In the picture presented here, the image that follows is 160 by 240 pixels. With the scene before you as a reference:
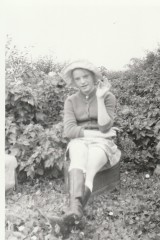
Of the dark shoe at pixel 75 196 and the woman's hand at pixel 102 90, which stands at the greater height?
the woman's hand at pixel 102 90

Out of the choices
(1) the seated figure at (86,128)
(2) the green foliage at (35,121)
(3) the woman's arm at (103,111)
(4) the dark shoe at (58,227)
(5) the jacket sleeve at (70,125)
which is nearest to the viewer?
(4) the dark shoe at (58,227)

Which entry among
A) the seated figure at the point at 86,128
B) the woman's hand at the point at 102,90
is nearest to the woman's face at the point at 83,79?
the seated figure at the point at 86,128

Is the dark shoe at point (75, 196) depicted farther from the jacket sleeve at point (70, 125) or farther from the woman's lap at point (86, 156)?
the jacket sleeve at point (70, 125)

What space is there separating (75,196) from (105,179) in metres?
0.75

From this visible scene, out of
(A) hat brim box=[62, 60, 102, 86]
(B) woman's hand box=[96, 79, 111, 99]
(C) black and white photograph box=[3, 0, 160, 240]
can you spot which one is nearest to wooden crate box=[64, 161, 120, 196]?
(C) black and white photograph box=[3, 0, 160, 240]

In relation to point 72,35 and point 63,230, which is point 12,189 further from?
point 72,35

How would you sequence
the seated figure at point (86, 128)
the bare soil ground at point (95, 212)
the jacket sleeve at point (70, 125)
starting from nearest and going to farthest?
the bare soil ground at point (95, 212) < the seated figure at point (86, 128) < the jacket sleeve at point (70, 125)

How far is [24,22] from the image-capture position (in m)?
4.20

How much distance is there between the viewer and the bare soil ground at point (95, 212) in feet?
10.1

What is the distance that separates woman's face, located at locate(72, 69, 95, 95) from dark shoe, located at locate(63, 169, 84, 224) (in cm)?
85

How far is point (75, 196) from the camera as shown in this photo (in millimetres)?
3115

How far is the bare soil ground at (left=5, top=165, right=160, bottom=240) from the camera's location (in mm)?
3084

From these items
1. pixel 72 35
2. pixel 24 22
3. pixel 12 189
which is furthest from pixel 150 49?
pixel 12 189

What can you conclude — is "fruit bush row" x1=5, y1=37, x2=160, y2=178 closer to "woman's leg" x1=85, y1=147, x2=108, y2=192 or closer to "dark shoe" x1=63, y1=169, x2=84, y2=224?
"woman's leg" x1=85, y1=147, x2=108, y2=192
